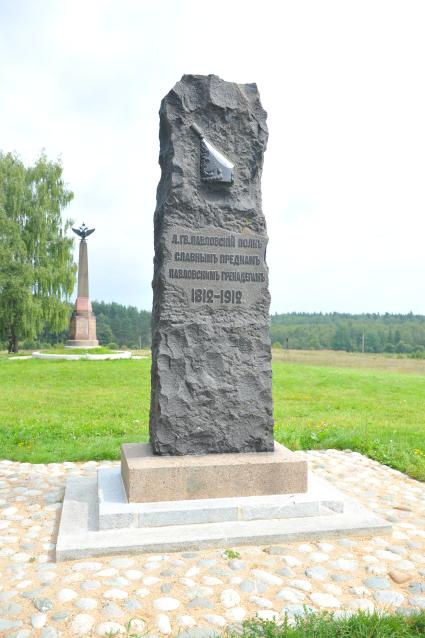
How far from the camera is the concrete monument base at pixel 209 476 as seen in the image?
14.1 ft

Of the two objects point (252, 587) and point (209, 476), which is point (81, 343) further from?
point (252, 587)

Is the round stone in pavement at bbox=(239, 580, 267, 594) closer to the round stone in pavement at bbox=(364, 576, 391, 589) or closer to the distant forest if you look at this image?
the round stone in pavement at bbox=(364, 576, 391, 589)

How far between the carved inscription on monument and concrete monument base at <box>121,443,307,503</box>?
1.31 m

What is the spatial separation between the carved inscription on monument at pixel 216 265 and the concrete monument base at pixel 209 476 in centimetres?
131

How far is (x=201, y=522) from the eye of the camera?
165 inches

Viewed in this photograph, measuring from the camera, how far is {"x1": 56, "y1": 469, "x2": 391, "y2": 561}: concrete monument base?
3824 mm

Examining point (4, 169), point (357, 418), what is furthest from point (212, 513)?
point (4, 169)

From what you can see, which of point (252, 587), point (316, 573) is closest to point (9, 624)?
point (252, 587)

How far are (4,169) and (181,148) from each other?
80.7 ft

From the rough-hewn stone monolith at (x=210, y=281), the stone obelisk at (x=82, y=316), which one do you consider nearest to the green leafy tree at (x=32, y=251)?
the stone obelisk at (x=82, y=316)

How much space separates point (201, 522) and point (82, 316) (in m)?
21.4

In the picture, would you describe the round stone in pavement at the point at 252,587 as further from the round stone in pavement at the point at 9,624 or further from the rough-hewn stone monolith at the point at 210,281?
the rough-hewn stone monolith at the point at 210,281

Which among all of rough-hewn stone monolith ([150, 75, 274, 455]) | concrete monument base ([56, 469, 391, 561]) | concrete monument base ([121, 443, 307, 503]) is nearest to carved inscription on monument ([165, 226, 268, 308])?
rough-hewn stone monolith ([150, 75, 274, 455])

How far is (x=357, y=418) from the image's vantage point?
938 centimetres
